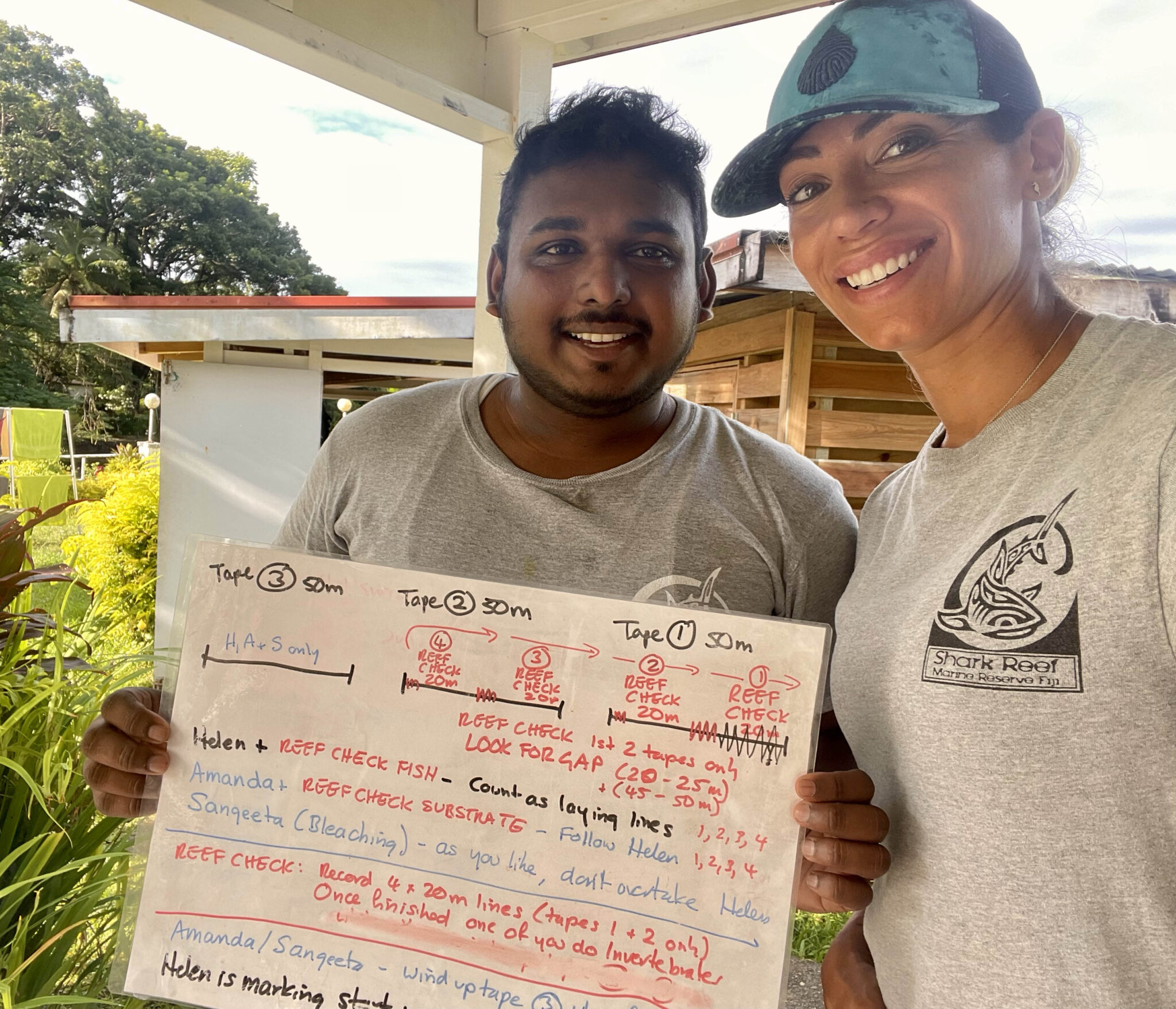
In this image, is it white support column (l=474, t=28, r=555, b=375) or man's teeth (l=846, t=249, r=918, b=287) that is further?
white support column (l=474, t=28, r=555, b=375)

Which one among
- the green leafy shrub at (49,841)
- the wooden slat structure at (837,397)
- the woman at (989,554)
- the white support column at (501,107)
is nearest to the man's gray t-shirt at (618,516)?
the woman at (989,554)

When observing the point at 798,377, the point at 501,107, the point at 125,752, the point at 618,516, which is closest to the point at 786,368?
the point at 798,377

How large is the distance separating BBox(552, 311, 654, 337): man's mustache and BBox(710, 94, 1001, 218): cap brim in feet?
0.94

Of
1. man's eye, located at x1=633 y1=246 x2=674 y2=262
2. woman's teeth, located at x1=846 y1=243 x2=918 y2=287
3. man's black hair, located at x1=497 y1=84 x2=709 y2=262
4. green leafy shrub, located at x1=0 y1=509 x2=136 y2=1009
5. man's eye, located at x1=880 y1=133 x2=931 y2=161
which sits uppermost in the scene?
man's black hair, located at x1=497 y1=84 x2=709 y2=262

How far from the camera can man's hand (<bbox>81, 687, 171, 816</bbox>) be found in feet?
4.37

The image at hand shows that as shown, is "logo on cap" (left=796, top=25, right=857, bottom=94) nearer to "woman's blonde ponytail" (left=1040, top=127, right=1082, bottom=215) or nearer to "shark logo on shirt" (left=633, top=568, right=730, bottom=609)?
"woman's blonde ponytail" (left=1040, top=127, right=1082, bottom=215)

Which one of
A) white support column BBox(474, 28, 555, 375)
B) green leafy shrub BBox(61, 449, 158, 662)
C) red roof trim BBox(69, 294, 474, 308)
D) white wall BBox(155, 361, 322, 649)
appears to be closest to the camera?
white support column BBox(474, 28, 555, 375)

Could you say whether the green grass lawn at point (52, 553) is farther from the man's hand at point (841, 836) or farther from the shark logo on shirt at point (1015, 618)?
the shark logo on shirt at point (1015, 618)

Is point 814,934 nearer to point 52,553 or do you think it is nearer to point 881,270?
point 881,270

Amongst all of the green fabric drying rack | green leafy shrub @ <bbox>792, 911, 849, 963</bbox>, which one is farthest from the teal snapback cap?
the green fabric drying rack

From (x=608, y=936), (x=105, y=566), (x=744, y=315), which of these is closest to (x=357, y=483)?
(x=608, y=936)

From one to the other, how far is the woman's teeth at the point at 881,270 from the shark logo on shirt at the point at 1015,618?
44 centimetres

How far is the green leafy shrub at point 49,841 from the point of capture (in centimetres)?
228

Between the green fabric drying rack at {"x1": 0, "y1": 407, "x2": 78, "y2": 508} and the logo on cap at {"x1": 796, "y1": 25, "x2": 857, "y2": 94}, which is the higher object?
the green fabric drying rack at {"x1": 0, "y1": 407, "x2": 78, "y2": 508}
